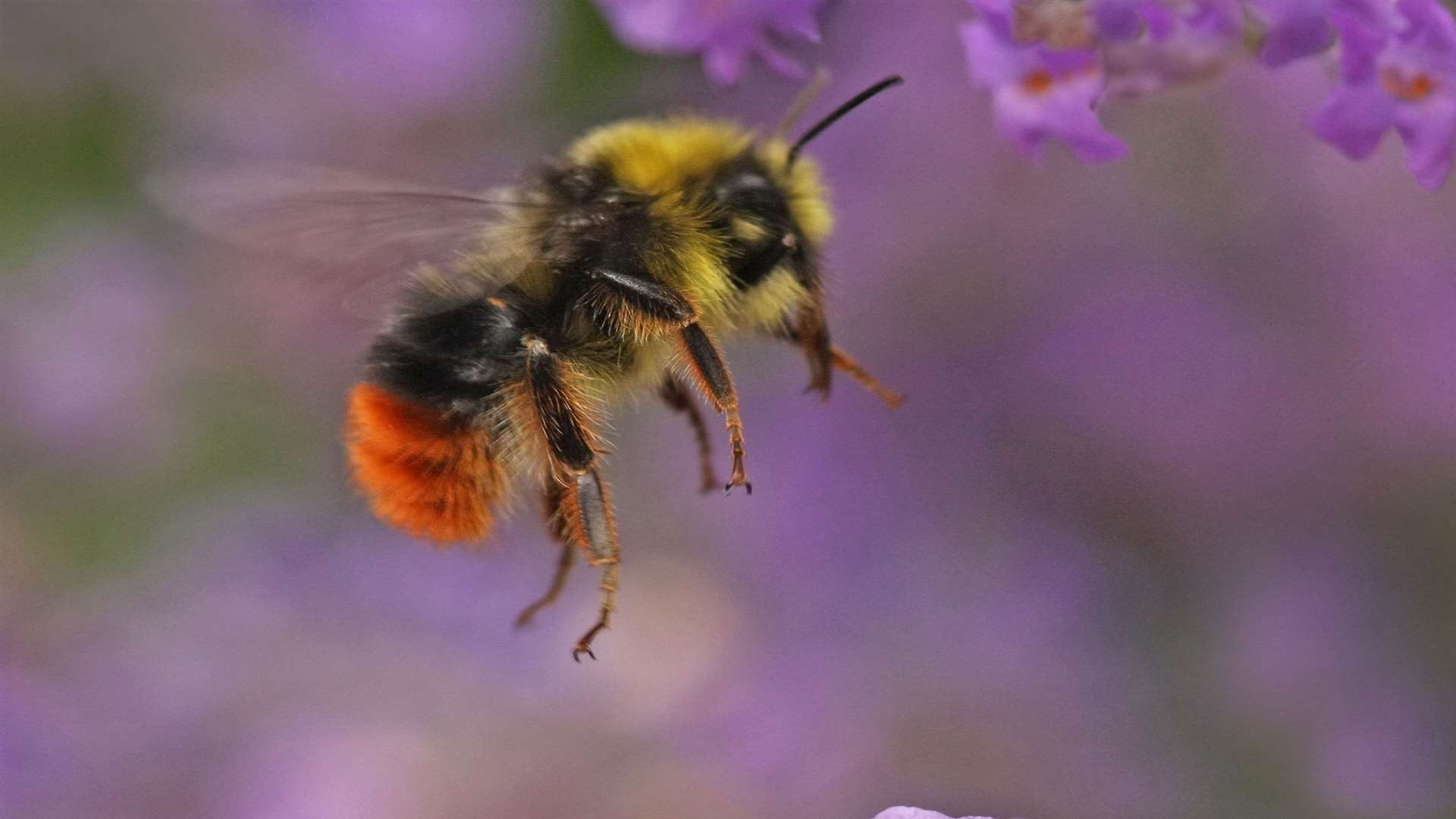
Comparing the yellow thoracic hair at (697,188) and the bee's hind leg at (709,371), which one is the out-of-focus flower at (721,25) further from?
the bee's hind leg at (709,371)

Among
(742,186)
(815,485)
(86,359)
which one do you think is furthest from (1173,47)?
(86,359)

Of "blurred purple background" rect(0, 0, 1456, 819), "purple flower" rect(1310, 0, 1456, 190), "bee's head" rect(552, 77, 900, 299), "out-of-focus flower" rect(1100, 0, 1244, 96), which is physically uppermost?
"out-of-focus flower" rect(1100, 0, 1244, 96)

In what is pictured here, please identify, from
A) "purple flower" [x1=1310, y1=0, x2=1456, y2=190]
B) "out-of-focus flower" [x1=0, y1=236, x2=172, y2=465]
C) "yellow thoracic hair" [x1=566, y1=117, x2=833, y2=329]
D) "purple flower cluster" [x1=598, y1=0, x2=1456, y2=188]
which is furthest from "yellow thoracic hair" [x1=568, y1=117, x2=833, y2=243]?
"out-of-focus flower" [x1=0, y1=236, x2=172, y2=465]

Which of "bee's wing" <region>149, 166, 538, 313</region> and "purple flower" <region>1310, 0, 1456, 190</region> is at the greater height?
"purple flower" <region>1310, 0, 1456, 190</region>

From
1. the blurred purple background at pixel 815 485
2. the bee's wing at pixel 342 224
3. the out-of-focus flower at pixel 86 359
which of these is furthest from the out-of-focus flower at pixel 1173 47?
the out-of-focus flower at pixel 86 359

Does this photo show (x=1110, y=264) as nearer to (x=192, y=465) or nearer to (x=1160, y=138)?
(x=1160, y=138)

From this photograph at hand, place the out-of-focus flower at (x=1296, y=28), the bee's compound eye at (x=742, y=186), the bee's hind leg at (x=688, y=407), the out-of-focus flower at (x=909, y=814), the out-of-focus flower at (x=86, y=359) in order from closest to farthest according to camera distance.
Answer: the out-of-focus flower at (x=909, y=814)
the out-of-focus flower at (x=1296, y=28)
the bee's compound eye at (x=742, y=186)
the bee's hind leg at (x=688, y=407)
the out-of-focus flower at (x=86, y=359)

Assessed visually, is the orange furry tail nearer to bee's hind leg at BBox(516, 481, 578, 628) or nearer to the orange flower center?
bee's hind leg at BBox(516, 481, 578, 628)
